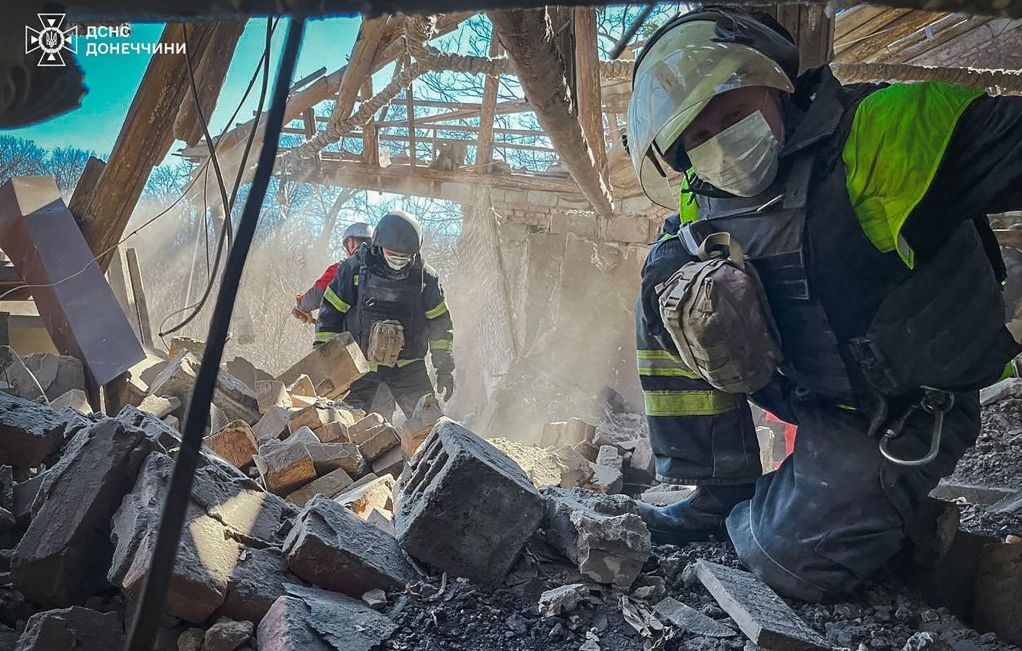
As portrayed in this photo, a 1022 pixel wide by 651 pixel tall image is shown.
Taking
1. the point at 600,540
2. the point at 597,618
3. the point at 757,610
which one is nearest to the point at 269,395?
the point at 600,540

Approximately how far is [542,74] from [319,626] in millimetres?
2361

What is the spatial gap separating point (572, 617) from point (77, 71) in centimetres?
160

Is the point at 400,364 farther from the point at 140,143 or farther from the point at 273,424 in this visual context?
the point at 140,143

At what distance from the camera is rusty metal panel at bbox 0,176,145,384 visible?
375 cm

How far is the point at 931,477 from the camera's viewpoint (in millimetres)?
2246

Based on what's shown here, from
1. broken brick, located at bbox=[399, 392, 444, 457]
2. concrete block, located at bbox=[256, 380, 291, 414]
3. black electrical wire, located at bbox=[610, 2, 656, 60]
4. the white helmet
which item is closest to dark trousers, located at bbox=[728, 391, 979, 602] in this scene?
the white helmet

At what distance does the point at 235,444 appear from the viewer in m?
3.23

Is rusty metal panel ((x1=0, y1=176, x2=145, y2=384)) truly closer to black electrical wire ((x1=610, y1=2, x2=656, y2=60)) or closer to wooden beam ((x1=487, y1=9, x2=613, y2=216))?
wooden beam ((x1=487, y1=9, x2=613, y2=216))

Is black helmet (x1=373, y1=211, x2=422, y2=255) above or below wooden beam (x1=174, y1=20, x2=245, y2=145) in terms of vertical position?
below

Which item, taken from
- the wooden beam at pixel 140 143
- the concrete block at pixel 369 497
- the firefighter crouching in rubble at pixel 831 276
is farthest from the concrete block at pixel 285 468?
the firefighter crouching in rubble at pixel 831 276

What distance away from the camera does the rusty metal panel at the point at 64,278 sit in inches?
148

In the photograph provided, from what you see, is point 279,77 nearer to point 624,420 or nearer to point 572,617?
point 572,617

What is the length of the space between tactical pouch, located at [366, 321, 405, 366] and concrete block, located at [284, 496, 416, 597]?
166 inches

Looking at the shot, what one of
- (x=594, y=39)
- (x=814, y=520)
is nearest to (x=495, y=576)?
(x=814, y=520)
